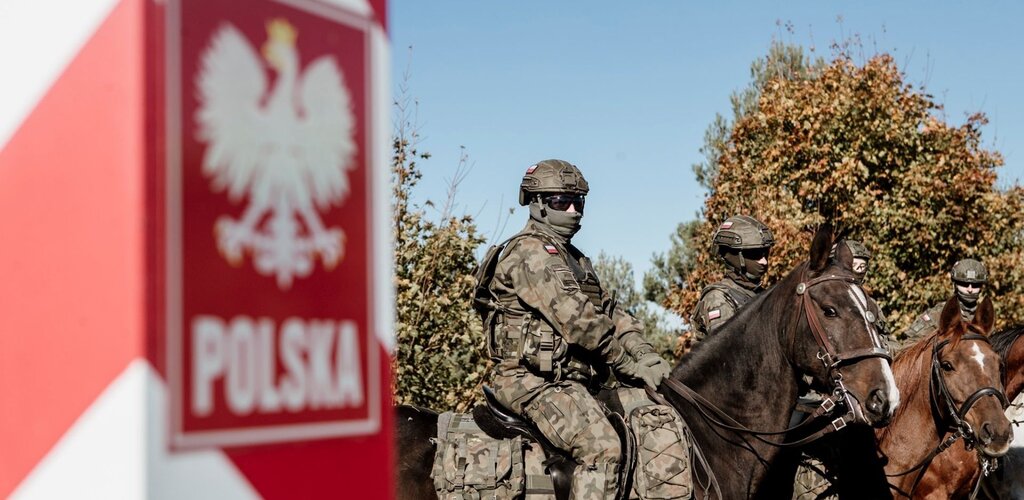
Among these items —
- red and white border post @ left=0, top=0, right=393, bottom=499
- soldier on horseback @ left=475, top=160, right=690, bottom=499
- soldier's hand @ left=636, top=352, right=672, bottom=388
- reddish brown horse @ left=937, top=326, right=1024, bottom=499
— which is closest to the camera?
red and white border post @ left=0, top=0, right=393, bottom=499

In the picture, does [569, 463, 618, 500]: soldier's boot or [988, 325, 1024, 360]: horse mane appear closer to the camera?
[569, 463, 618, 500]: soldier's boot

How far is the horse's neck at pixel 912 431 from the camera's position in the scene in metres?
7.33

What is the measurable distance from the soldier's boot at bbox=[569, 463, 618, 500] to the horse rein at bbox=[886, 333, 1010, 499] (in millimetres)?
3152

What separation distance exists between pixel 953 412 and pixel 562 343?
3.27 m

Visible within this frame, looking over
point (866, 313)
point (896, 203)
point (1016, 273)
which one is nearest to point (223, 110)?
point (866, 313)

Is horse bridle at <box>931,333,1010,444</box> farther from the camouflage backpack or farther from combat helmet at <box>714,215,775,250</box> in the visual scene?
the camouflage backpack

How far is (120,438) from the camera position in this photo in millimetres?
1018

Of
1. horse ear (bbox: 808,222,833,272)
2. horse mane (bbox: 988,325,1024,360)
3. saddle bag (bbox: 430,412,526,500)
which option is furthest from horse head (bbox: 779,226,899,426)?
horse mane (bbox: 988,325,1024,360)

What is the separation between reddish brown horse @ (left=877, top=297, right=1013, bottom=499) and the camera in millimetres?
7098

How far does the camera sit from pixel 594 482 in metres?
5.05

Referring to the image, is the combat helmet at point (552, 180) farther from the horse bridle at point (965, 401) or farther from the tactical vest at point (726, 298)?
the horse bridle at point (965, 401)

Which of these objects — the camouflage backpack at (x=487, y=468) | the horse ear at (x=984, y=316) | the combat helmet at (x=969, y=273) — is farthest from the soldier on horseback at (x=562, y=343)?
the combat helmet at (x=969, y=273)

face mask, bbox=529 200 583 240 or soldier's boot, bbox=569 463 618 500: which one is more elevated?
face mask, bbox=529 200 583 240

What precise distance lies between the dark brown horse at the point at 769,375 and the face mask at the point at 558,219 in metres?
1.05
